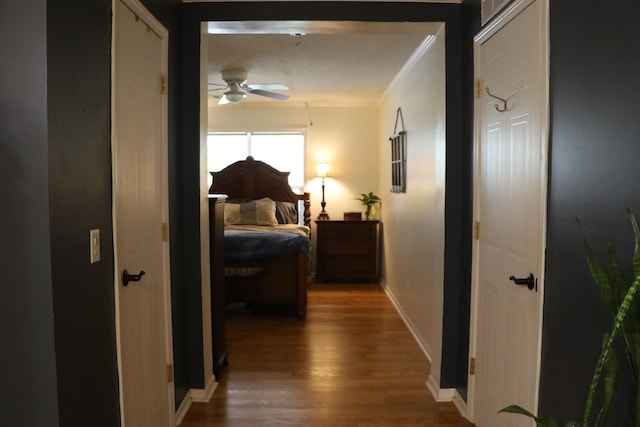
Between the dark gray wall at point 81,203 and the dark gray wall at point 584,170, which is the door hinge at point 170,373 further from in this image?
the dark gray wall at point 584,170

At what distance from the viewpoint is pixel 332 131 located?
6461 millimetres

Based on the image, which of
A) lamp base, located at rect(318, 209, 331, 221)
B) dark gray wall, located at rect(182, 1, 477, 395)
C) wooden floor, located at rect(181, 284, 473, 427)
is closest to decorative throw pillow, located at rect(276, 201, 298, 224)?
lamp base, located at rect(318, 209, 331, 221)

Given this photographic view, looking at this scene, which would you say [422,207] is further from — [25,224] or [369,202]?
[25,224]

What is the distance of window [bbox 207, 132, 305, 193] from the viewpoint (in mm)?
6469

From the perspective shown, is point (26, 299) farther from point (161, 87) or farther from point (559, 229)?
point (559, 229)

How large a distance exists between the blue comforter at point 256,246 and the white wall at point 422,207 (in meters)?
1.08

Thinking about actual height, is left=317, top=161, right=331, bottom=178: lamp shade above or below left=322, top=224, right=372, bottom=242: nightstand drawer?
above

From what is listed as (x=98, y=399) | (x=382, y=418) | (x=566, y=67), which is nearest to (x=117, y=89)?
(x=98, y=399)

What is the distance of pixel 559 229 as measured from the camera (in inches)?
63.9

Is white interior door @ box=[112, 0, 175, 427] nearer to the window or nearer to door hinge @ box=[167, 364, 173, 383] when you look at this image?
door hinge @ box=[167, 364, 173, 383]

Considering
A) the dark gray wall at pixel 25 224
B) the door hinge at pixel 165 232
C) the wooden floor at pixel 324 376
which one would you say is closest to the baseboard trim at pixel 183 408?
the wooden floor at pixel 324 376

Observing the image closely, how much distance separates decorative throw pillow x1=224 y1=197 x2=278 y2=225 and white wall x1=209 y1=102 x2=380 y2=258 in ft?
2.94

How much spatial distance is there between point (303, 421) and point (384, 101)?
4313mm

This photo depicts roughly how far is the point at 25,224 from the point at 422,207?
9.93 feet
